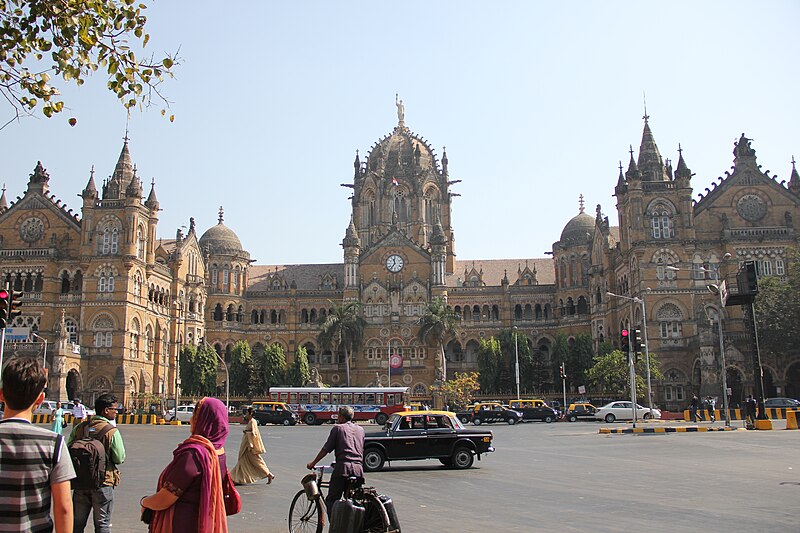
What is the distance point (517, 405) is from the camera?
61.1 metres

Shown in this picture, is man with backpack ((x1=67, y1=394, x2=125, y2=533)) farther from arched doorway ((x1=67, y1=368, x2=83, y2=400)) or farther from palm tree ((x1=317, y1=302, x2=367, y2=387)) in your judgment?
palm tree ((x1=317, y1=302, x2=367, y2=387))

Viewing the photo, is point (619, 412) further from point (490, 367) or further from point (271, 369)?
point (271, 369)

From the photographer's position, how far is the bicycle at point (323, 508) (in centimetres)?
910

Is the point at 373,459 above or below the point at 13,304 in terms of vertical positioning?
below

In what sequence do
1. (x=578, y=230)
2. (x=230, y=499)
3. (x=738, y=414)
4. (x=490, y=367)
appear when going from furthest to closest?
1. (x=578, y=230)
2. (x=490, y=367)
3. (x=738, y=414)
4. (x=230, y=499)

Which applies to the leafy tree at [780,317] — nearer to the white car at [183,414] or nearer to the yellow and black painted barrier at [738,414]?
the yellow and black painted barrier at [738,414]

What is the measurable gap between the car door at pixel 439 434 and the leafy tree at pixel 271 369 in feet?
183

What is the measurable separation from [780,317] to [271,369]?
1763 inches

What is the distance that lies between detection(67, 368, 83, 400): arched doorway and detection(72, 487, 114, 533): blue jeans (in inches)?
2350

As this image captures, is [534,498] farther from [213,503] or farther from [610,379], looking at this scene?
[610,379]

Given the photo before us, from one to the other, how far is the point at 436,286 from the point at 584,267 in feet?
52.5

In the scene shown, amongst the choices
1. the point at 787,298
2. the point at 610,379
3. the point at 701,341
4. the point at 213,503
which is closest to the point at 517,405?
the point at 610,379

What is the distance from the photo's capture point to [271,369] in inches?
3004

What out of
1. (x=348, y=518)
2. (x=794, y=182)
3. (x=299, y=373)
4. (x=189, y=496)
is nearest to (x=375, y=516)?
(x=348, y=518)
